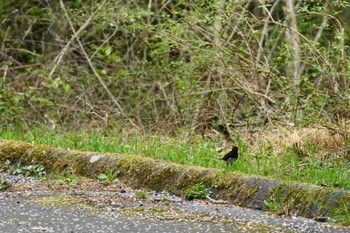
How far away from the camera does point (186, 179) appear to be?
22.4ft

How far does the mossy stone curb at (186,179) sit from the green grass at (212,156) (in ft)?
1.01

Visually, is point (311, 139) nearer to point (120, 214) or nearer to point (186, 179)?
point (186, 179)

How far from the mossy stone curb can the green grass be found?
0.31 m

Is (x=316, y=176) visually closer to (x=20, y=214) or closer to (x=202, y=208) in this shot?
(x=202, y=208)

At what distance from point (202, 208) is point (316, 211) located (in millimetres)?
898

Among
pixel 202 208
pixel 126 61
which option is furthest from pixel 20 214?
pixel 126 61

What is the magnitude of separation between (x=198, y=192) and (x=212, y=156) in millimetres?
1194

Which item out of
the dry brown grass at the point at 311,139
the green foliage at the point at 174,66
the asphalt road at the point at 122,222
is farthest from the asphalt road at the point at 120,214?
the green foliage at the point at 174,66

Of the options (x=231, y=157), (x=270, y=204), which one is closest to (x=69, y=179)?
(x=231, y=157)

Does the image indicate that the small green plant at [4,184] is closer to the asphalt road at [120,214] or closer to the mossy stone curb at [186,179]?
the asphalt road at [120,214]

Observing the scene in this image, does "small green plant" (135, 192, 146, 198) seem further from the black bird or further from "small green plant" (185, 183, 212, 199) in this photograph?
the black bird

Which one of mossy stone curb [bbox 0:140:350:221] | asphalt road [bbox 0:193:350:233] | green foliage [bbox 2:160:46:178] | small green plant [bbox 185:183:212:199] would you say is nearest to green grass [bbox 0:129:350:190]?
mossy stone curb [bbox 0:140:350:221]

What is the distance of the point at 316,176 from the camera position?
6453mm

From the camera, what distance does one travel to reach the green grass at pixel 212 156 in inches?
256
